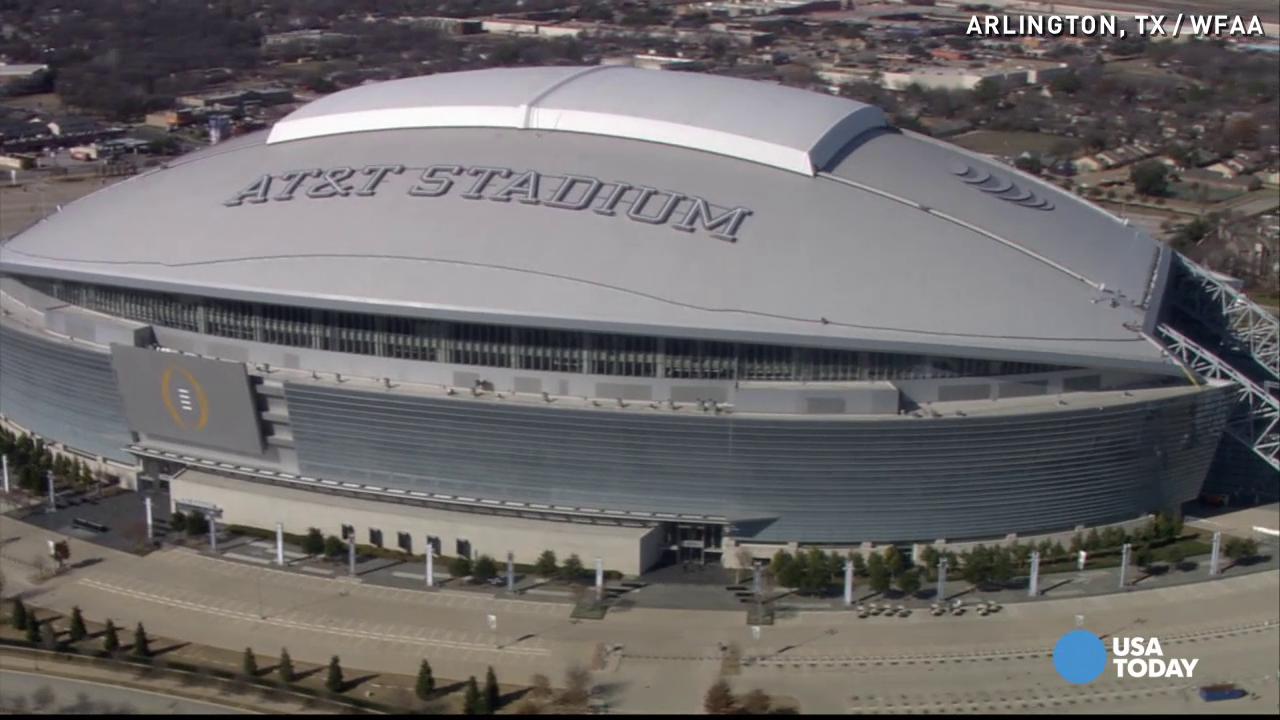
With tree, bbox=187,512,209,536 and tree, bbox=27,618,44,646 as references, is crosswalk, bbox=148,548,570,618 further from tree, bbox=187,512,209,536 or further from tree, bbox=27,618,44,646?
tree, bbox=27,618,44,646

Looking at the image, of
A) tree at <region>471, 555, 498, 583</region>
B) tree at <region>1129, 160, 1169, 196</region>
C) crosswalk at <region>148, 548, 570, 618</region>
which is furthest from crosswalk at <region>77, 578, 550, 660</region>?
tree at <region>1129, 160, 1169, 196</region>

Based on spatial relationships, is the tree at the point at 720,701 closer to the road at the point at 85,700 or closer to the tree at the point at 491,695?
the tree at the point at 491,695

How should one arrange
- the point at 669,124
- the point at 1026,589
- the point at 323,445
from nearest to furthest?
the point at 1026,589 < the point at 323,445 < the point at 669,124

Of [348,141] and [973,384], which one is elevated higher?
[348,141]

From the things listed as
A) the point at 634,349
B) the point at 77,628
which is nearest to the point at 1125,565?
the point at 634,349

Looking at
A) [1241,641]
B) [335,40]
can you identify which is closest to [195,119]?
[335,40]

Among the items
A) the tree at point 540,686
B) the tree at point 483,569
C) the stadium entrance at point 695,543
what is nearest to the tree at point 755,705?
the tree at point 540,686

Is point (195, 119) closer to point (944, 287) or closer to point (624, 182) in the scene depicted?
point (624, 182)
